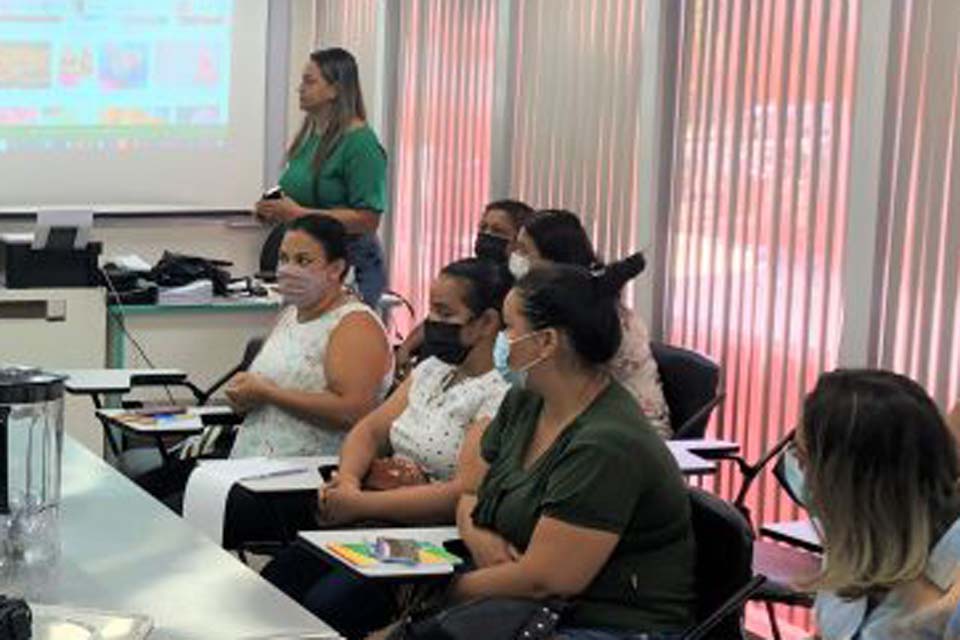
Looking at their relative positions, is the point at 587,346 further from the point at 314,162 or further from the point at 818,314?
the point at 314,162

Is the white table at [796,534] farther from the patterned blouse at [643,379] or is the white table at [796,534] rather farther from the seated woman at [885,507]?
the seated woman at [885,507]

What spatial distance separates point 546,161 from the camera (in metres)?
6.14

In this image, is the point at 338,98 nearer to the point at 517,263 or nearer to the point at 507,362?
the point at 517,263

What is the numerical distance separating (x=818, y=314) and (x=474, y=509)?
1.56 metres

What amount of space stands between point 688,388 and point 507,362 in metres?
1.26

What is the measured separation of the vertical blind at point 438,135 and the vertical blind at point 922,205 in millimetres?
2598

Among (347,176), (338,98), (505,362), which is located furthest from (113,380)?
(505,362)

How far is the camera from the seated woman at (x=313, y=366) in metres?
4.35

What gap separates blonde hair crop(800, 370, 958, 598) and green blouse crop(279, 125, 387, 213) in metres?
3.59

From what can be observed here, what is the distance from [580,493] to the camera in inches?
118

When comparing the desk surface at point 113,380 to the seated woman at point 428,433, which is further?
the desk surface at point 113,380

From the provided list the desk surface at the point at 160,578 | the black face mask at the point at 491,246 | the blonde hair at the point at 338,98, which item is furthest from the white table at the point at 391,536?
the blonde hair at the point at 338,98

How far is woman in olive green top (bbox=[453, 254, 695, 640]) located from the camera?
9.87ft

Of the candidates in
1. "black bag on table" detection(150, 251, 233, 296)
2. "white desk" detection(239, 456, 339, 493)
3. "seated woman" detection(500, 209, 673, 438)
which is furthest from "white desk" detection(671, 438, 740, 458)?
"black bag on table" detection(150, 251, 233, 296)
